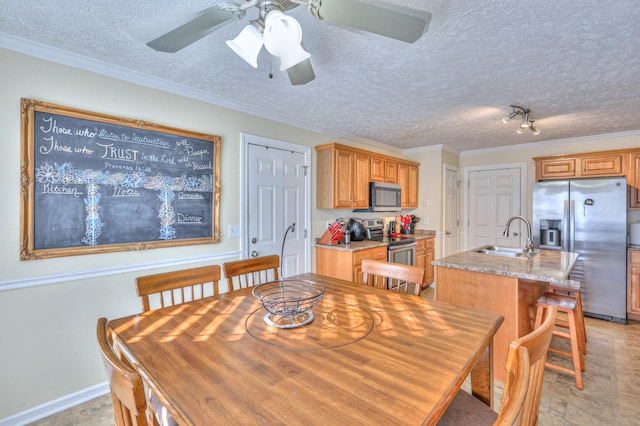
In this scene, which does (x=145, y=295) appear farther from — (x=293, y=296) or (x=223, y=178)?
(x=223, y=178)

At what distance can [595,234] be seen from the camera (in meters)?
3.51

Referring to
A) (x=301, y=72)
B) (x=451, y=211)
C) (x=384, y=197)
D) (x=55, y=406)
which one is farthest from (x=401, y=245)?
(x=55, y=406)

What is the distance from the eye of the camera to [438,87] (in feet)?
8.15

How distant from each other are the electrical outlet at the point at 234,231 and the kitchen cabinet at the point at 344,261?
44.7 inches

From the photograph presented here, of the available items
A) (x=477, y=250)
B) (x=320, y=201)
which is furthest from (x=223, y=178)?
(x=477, y=250)

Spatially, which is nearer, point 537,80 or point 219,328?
point 219,328

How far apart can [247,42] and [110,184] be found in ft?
5.16

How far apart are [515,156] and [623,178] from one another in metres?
1.50

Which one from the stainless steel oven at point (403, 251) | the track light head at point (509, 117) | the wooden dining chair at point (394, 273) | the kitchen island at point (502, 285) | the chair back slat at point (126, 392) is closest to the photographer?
the chair back slat at point (126, 392)

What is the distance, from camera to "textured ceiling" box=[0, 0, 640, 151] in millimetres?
1547

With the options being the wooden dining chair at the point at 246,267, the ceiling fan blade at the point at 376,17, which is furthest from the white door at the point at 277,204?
the ceiling fan blade at the point at 376,17

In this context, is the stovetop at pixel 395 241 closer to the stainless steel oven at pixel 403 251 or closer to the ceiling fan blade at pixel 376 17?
the stainless steel oven at pixel 403 251

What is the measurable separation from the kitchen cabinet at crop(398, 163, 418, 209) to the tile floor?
2.78m

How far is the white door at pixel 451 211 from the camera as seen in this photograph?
16.1 ft
